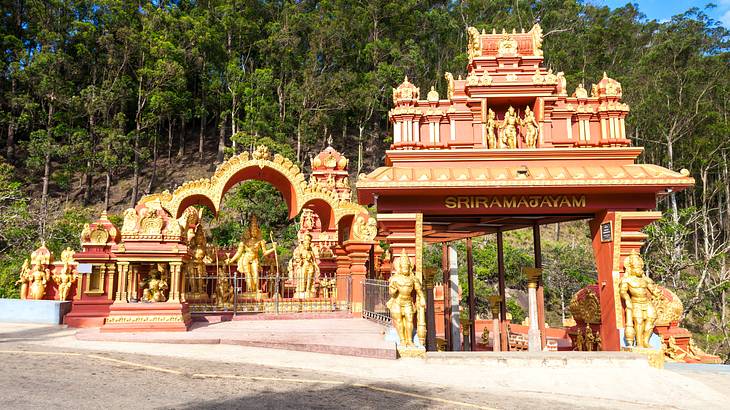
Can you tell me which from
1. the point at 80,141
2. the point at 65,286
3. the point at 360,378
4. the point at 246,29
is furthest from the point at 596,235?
the point at 246,29

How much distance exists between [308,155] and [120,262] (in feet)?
108

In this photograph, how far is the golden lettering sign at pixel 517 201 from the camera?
10305 millimetres

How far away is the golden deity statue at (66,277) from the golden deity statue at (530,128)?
14.6m

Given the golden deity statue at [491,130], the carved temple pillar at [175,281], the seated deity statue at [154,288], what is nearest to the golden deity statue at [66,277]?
the seated deity statue at [154,288]

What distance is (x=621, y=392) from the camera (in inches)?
287

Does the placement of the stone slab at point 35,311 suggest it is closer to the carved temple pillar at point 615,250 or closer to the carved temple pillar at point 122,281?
the carved temple pillar at point 122,281

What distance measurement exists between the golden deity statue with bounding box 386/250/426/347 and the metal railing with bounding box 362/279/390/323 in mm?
1649

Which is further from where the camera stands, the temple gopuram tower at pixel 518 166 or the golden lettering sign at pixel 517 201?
the golden lettering sign at pixel 517 201

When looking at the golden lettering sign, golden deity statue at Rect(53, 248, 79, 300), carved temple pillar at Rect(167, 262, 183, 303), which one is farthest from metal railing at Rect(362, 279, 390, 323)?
golden deity statue at Rect(53, 248, 79, 300)

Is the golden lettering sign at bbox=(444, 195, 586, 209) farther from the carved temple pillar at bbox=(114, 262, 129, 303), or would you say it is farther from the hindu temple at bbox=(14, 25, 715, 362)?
the carved temple pillar at bbox=(114, 262, 129, 303)

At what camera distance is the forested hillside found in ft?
120

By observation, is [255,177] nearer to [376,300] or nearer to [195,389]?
[376,300]

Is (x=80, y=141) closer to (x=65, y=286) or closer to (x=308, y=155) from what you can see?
(x=308, y=155)

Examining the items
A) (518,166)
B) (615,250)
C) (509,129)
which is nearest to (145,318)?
(518,166)
